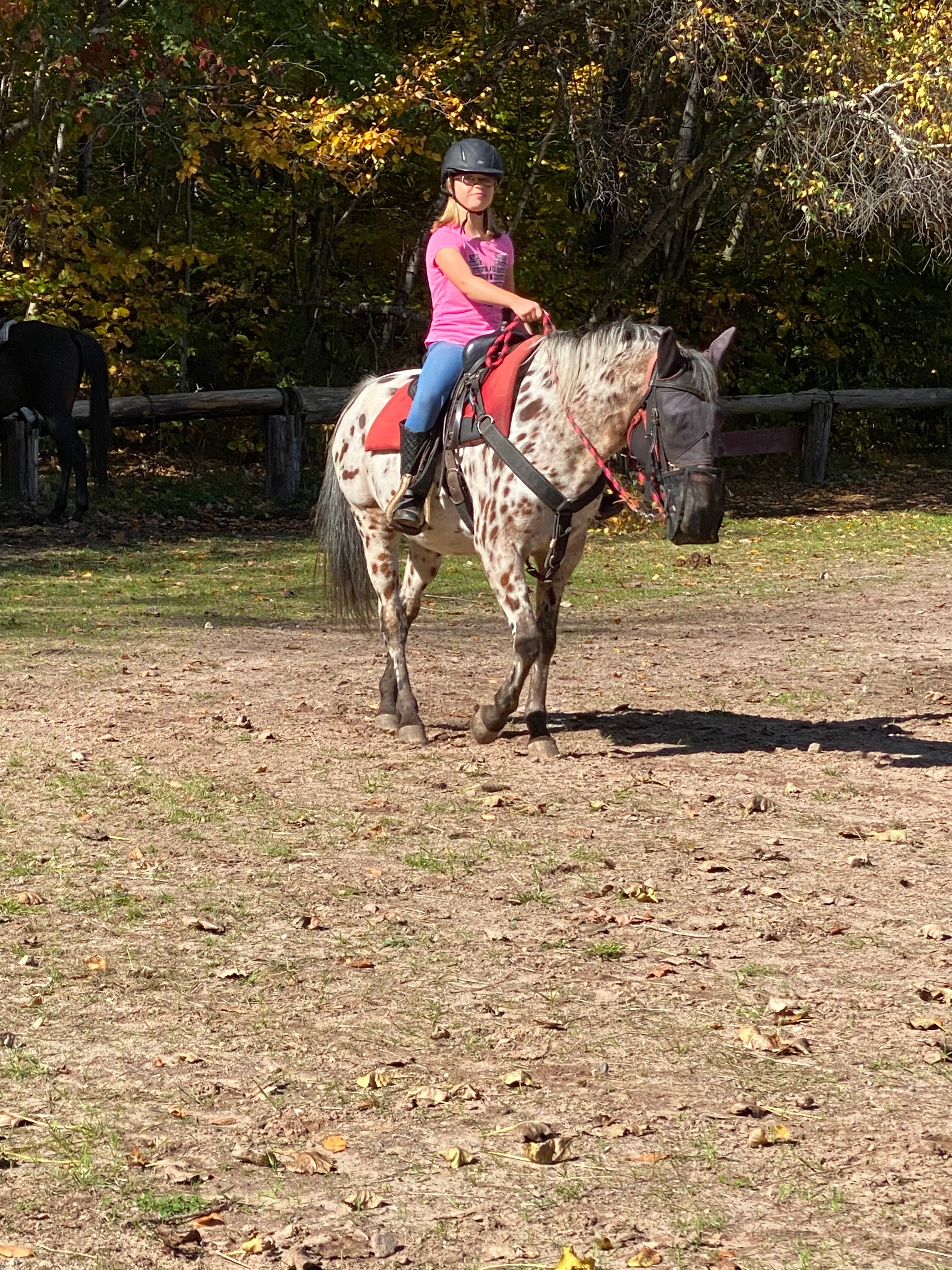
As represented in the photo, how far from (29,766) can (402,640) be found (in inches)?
81.2

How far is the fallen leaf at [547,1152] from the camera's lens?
3.67m

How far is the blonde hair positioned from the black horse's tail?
9658 mm

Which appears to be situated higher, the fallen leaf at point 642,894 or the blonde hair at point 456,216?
the blonde hair at point 456,216

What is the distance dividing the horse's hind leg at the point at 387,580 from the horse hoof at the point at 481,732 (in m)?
0.59

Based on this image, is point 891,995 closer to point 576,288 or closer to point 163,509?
point 163,509

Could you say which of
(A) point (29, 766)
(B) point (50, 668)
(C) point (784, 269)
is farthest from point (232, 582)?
(C) point (784, 269)

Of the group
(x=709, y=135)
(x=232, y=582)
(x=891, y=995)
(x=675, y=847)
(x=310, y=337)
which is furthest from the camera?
(x=310, y=337)

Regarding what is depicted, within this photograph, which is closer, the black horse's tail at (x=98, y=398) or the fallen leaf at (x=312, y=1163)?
the fallen leaf at (x=312, y=1163)

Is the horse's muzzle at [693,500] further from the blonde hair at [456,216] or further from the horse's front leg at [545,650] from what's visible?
the blonde hair at [456,216]

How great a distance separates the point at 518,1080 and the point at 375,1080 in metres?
0.36

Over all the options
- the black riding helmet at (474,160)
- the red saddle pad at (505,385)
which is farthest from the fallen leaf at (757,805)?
the black riding helmet at (474,160)

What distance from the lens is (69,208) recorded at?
1770cm

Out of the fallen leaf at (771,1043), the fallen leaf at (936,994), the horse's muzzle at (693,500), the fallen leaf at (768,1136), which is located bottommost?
the fallen leaf at (936,994)

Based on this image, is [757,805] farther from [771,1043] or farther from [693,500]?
[771,1043]
